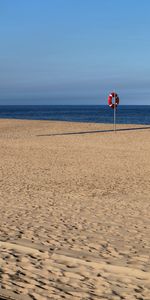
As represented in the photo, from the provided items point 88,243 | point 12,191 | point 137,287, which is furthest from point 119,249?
point 12,191

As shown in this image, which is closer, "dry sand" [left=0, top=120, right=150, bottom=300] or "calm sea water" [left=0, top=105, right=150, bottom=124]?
"dry sand" [left=0, top=120, right=150, bottom=300]

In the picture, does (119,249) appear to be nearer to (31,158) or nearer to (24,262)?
(24,262)

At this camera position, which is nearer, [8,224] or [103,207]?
[8,224]

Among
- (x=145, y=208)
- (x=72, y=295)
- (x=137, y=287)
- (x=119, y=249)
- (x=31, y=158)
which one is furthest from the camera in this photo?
(x=31, y=158)

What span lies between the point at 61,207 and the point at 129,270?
3740mm

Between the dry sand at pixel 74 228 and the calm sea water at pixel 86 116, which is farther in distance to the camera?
the calm sea water at pixel 86 116

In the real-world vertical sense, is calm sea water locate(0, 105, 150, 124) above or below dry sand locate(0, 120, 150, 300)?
above

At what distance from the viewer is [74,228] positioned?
7.08 meters

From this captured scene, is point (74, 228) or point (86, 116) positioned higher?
point (86, 116)

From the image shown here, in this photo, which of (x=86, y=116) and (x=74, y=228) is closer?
(x=74, y=228)

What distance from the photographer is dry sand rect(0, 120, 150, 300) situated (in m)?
4.71

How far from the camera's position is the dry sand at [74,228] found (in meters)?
4.71

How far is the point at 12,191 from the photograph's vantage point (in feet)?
34.1

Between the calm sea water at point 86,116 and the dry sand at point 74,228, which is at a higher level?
the calm sea water at point 86,116
